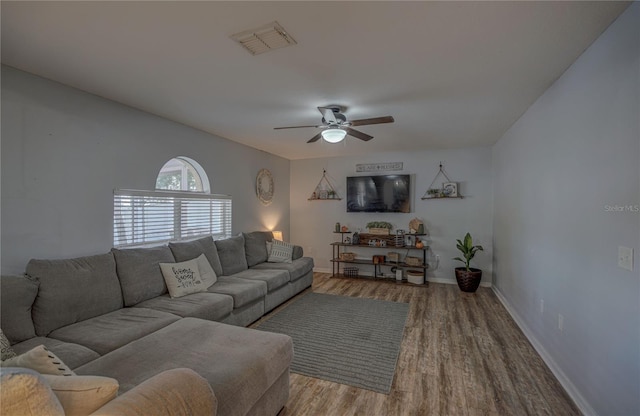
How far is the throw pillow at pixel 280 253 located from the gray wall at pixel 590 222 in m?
3.23

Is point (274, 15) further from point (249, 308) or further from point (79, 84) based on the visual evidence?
point (249, 308)

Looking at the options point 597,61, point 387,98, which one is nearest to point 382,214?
point 387,98

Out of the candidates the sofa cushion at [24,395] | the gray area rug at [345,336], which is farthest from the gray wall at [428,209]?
the sofa cushion at [24,395]

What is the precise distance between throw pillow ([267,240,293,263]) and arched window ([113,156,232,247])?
781mm

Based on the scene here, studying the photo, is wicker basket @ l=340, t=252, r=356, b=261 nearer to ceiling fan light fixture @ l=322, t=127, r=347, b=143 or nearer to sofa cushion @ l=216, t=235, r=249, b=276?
sofa cushion @ l=216, t=235, r=249, b=276

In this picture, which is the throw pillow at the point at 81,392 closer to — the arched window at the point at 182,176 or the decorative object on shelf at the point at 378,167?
the arched window at the point at 182,176

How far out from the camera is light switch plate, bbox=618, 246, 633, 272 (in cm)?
153

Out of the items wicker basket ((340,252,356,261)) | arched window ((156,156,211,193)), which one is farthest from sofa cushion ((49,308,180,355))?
wicker basket ((340,252,356,261))

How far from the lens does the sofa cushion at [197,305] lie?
2.55 m

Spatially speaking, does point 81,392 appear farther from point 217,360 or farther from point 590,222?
point 590,222

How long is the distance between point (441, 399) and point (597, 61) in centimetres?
256

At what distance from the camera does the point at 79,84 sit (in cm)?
254

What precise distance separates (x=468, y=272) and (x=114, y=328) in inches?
185

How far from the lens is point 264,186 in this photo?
548 cm
